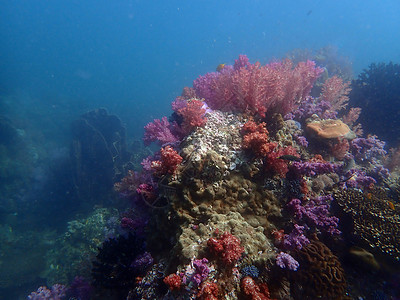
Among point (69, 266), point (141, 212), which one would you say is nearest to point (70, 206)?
point (69, 266)

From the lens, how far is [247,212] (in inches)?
170

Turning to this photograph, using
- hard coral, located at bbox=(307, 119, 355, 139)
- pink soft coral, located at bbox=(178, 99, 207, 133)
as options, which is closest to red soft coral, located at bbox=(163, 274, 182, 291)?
pink soft coral, located at bbox=(178, 99, 207, 133)

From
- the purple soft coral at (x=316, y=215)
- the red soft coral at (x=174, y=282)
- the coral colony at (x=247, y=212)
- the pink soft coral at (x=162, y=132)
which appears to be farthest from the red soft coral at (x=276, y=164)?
the red soft coral at (x=174, y=282)

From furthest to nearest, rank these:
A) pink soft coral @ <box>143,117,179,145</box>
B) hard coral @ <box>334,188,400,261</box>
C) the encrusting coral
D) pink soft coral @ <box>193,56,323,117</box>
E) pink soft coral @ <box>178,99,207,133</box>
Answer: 1. pink soft coral @ <box>143,117,179,145</box>
2. pink soft coral @ <box>193,56,323,117</box>
3. pink soft coral @ <box>178,99,207,133</box>
4. hard coral @ <box>334,188,400,261</box>
5. the encrusting coral

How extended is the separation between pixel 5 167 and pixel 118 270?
18.2 meters

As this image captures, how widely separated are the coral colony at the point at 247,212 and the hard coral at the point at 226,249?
16 millimetres

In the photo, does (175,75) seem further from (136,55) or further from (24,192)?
(24,192)

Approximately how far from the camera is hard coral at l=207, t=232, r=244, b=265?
9.96 feet

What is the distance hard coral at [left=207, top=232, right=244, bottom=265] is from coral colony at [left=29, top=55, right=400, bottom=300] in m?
0.02

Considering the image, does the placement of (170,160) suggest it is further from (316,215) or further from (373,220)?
(373,220)

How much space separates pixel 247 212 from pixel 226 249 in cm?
139

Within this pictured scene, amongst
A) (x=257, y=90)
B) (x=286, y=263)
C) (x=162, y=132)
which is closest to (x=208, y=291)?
(x=286, y=263)

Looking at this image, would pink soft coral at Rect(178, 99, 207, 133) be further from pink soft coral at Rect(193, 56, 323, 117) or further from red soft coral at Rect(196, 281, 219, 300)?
red soft coral at Rect(196, 281, 219, 300)

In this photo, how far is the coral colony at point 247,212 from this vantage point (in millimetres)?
3295
